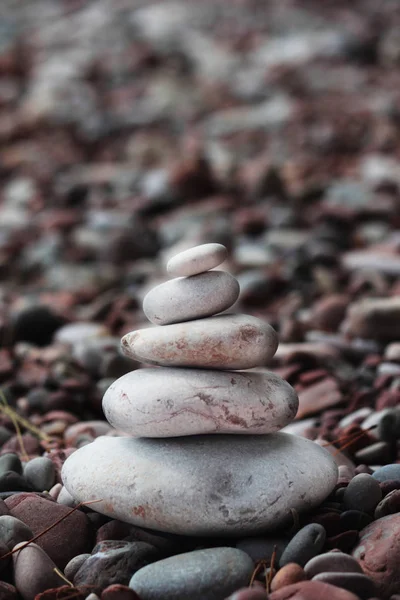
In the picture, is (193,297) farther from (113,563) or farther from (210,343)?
(113,563)

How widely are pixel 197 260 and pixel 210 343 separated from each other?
268 mm

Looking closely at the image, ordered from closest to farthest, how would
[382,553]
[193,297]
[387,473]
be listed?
1. [382,553]
2. [193,297]
3. [387,473]

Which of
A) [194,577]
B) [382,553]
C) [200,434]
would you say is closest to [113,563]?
[194,577]

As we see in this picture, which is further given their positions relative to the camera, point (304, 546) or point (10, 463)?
point (10, 463)

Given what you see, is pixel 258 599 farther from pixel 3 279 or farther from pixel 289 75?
pixel 289 75

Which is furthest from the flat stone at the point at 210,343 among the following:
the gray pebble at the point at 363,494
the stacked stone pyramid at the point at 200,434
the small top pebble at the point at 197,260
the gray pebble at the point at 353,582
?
the gray pebble at the point at 353,582

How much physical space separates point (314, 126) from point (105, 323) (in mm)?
5231

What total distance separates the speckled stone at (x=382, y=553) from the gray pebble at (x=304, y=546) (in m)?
0.13

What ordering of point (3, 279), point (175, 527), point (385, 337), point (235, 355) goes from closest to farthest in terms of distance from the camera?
point (175, 527) → point (235, 355) → point (385, 337) → point (3, 279)

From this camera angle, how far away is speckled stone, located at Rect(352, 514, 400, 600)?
2.19m

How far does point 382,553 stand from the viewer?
2252 millimetres

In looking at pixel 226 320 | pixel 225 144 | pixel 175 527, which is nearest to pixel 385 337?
pixel 226 320

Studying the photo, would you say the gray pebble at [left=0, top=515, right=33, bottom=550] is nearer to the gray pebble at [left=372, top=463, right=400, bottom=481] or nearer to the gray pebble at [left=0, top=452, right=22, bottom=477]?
the gray pebble at [left=0, top=452, right=22, bottom=477]

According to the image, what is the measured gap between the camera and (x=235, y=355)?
2.56 m
